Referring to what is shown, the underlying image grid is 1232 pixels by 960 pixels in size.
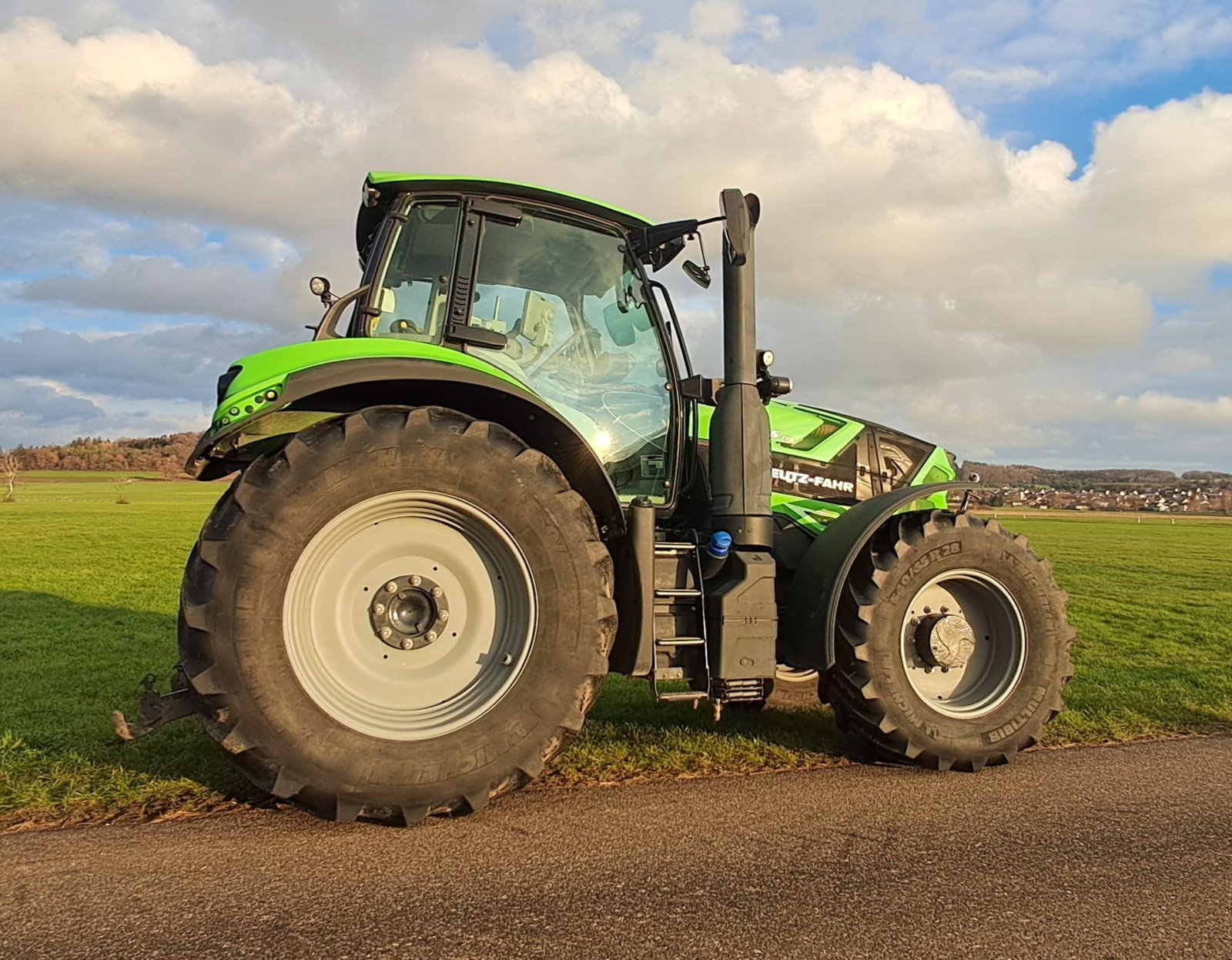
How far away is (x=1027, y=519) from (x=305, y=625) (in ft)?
254

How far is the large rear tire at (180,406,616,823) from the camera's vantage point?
127 inches

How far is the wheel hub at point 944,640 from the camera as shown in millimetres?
4359

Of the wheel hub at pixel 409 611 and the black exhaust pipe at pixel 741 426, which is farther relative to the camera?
the black exhaust pipe at pixel 741 426

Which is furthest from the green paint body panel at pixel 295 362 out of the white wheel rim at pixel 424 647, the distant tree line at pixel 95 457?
the distant tree line at pixel 95 457

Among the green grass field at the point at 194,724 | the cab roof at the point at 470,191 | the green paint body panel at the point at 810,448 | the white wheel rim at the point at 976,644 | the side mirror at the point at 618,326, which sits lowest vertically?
the green grass field at the point at 194,724

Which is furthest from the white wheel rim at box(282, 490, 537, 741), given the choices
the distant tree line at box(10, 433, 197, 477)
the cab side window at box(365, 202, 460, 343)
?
the distant tree line at box(10, 433, 197, 477)

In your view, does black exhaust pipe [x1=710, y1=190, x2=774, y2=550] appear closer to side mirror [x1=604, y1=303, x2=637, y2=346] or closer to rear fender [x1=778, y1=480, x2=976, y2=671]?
rear fender [x1=778, y1=480, x2=976, y2=671]

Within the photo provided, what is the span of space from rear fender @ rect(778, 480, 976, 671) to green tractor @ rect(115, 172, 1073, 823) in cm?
2

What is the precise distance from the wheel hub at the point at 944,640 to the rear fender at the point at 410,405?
1670 millimetres

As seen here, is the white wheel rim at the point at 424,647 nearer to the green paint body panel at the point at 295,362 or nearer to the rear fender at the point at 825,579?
the green paint body panel at the point at 295,362

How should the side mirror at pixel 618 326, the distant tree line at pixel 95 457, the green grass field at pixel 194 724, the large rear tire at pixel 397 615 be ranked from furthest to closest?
1. the distant tree line at pixel 95 457
2. the side mirror at pixel 618 326
3. the green grass field at pixel 194 724
4. the large rear tire at pixel 397 615

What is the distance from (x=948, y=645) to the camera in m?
4.38

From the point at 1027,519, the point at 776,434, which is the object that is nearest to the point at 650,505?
the point at 776,434

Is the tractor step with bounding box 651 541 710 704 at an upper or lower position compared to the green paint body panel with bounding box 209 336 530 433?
lower
